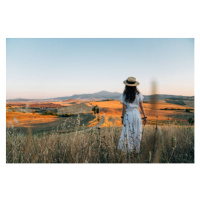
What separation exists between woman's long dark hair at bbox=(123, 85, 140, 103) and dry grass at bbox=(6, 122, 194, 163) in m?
0.71

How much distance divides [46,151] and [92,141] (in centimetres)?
83

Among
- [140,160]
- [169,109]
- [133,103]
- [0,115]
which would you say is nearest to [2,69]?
[0,115]

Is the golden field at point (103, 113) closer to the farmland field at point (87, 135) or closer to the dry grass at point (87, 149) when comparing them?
the farmland field at point (87, 135)

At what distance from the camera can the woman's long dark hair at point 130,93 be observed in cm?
313

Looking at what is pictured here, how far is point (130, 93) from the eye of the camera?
3.15 m

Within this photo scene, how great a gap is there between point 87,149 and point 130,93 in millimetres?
1296

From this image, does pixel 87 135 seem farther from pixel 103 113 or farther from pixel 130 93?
pixel 130 93

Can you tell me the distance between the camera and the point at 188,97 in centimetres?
404

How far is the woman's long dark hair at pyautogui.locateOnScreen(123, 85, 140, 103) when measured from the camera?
10.3 feet

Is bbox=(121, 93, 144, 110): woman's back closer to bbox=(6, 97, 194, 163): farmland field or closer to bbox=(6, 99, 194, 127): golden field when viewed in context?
bbox=(6, 97, 194, 163): farmland field

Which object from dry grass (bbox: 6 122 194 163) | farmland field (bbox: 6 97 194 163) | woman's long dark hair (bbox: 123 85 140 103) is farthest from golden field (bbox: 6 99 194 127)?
woman's long dark hair (bbox: 123 85 140 103)

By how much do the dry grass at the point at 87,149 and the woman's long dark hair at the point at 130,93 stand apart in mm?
708

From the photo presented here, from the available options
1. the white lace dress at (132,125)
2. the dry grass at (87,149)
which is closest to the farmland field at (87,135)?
the dry grass at (87,149)

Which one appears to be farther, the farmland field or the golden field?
the golden field
